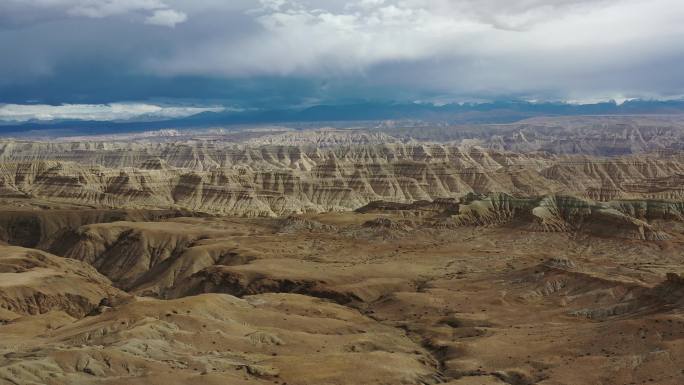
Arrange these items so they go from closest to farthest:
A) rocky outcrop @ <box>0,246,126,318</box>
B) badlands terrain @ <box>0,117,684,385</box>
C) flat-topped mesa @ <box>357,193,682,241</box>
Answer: badlands terrain @ <box>0,117,684,385</box> → rocky outcrop @ <box>0,246,126,318</box> → flat-topped mesa @ <box>357,193,682,241</box>

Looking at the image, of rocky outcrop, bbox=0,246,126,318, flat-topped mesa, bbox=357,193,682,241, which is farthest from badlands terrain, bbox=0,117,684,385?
flat-topped mesa, bbox=357,193,682,241

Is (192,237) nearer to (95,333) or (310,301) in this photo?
(310,301)

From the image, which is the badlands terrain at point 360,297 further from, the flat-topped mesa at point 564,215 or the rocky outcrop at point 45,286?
the flat-topped mesa at point 564,215

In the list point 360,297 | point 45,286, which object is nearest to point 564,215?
point 360,297

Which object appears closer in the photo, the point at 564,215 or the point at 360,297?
the point at 360,297

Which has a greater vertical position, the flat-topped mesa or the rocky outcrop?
the flat-topped mesa

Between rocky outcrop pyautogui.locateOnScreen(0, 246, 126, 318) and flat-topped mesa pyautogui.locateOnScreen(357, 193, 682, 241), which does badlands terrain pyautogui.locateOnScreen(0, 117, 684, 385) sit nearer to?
rocky outcrop pyautogui.locateOnScreen(0, 246, 126, 318)

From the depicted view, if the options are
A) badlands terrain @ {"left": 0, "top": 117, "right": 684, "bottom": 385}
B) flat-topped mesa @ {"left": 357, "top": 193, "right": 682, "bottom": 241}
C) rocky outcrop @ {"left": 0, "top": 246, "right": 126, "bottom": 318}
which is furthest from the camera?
flat-topped mesa @ {"left": 357, "top": 193, "right": 682, "bottom": 241}

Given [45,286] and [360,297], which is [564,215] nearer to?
[360,297]

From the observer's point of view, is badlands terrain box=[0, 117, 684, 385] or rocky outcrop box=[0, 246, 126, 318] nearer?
badlands terrain box=[0, 117, 684, 385]

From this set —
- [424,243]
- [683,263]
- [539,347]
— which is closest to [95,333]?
[539,347]

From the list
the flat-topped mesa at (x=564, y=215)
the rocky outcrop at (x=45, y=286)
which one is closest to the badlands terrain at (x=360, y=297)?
the rocky outcrop at (x=45, y=286)
